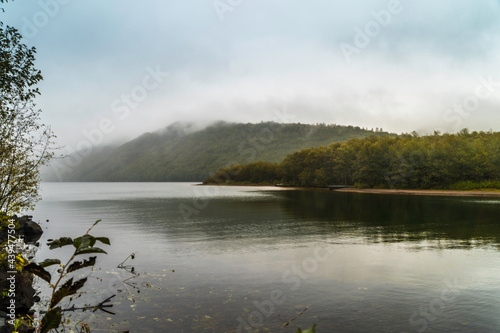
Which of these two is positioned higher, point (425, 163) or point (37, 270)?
point (425, 163)

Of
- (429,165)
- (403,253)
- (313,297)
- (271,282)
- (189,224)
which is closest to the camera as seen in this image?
(313,297)

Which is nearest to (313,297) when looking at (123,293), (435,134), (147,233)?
(123,293)

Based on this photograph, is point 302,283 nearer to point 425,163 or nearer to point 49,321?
point 49,321

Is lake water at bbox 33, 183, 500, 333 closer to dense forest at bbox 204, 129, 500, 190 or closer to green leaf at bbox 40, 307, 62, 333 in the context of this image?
green leaf at bbox 40, 307, 62, 333

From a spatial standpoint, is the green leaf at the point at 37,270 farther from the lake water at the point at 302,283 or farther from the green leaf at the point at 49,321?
the lake water at the point at 302,283

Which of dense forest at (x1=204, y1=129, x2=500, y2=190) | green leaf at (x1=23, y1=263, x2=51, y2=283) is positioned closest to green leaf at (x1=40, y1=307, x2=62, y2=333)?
green leaf at (x1=23, y1=263, x2=51, y2=283)

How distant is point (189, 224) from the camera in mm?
48344

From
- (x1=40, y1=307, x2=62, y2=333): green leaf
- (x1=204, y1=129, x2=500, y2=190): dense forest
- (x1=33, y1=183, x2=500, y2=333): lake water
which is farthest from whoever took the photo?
(x1=204, y1=129, x2=500, y2=190): dense forest

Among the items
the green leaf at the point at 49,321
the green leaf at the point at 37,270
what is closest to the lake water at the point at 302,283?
the green leaf at the point at 49,321

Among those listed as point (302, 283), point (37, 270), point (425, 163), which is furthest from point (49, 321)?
point (425, 163)

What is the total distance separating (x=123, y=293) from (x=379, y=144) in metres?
163

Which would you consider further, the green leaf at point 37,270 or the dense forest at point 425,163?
the dense forest at point 425,163

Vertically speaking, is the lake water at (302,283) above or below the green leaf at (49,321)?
below

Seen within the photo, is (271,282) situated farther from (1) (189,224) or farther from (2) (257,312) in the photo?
(1) (189,224)
